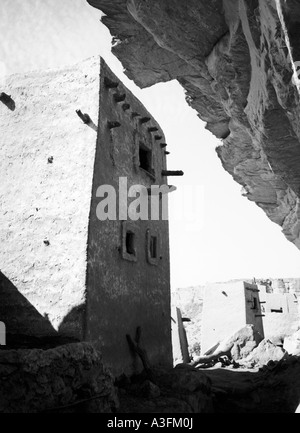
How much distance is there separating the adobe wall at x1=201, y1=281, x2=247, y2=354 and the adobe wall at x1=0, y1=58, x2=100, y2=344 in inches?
446

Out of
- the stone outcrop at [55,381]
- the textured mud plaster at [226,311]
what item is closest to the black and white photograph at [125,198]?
the stone outcrop at [55,381]

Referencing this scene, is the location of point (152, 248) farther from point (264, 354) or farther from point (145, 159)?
point (264, 354)

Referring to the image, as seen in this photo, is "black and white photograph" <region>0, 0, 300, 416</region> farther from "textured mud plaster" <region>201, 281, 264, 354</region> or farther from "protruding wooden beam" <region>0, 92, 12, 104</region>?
"textured mud plaster" <region>201, 281, 264, 354</region>

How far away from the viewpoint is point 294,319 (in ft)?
67.1

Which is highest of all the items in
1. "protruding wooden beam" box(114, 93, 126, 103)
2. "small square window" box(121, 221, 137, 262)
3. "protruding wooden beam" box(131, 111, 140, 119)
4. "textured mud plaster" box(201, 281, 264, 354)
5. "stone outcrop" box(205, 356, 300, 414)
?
"protruding wooden beam" box(131, 111, 140, 119)

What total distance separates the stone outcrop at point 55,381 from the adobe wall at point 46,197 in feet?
4.99

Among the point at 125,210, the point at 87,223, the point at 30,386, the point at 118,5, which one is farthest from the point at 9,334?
the point at 118,5

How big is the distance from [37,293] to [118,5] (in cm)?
574

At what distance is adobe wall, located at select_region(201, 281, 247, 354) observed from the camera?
1684 centimetres

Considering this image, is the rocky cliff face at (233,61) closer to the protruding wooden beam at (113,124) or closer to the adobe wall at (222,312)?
the protruding wooden beam at (113,124)

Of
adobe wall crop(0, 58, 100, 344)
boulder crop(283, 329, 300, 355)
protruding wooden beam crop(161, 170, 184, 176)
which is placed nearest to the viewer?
adobe wall crop(0, 58, 100, 344)

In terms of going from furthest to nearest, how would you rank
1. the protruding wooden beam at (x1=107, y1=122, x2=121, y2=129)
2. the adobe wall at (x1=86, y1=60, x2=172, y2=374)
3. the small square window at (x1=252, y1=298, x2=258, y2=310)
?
1. the small square window at (x1=252, y1=298, x2=258, y2=310)
2. the protruding wooden beam at (x1=107, y1=122, x2=121, y2=129)
3. the adobe wall at (x1=86, y1=60, x2=172, y2=374)

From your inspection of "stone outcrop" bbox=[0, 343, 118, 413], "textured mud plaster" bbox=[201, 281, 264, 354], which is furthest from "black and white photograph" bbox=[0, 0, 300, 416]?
"textured mud plaster" bbox=[201, 281, 264, 354]

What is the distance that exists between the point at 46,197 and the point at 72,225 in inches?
43.2
